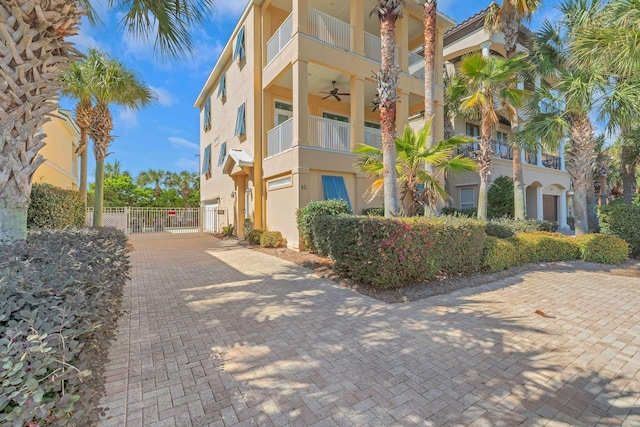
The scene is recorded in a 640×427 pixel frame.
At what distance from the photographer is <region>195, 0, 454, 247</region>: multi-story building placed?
11242 millimetres

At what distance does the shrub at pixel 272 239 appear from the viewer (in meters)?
→ 12.1

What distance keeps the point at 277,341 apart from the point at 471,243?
5760mm

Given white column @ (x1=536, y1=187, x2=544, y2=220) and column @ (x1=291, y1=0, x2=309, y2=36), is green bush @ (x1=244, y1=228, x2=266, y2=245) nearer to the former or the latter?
column @ (x1=291, y1=0, x2=309, y2=36)

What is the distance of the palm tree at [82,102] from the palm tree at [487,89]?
52.7 feet

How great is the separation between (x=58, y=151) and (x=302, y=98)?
58.9ft

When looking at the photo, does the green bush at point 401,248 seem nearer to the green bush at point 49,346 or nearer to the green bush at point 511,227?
the green bush at point 511,227

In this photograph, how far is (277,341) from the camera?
4.03m

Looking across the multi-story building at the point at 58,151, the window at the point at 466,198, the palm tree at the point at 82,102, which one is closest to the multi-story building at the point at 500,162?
the window at the point at 466,198

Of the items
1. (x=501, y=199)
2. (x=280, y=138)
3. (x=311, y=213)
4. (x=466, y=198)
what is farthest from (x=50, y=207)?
(x=466, y=198)

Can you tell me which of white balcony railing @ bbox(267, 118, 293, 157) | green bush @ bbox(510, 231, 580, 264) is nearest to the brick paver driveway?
green bush @ bbox(510, 231, 580, 264)

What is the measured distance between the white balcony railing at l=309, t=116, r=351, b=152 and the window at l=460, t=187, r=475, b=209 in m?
10.9

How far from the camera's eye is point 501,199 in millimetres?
16094

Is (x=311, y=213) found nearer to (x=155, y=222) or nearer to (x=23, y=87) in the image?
(x=23, y=87)

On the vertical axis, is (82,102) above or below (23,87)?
above
